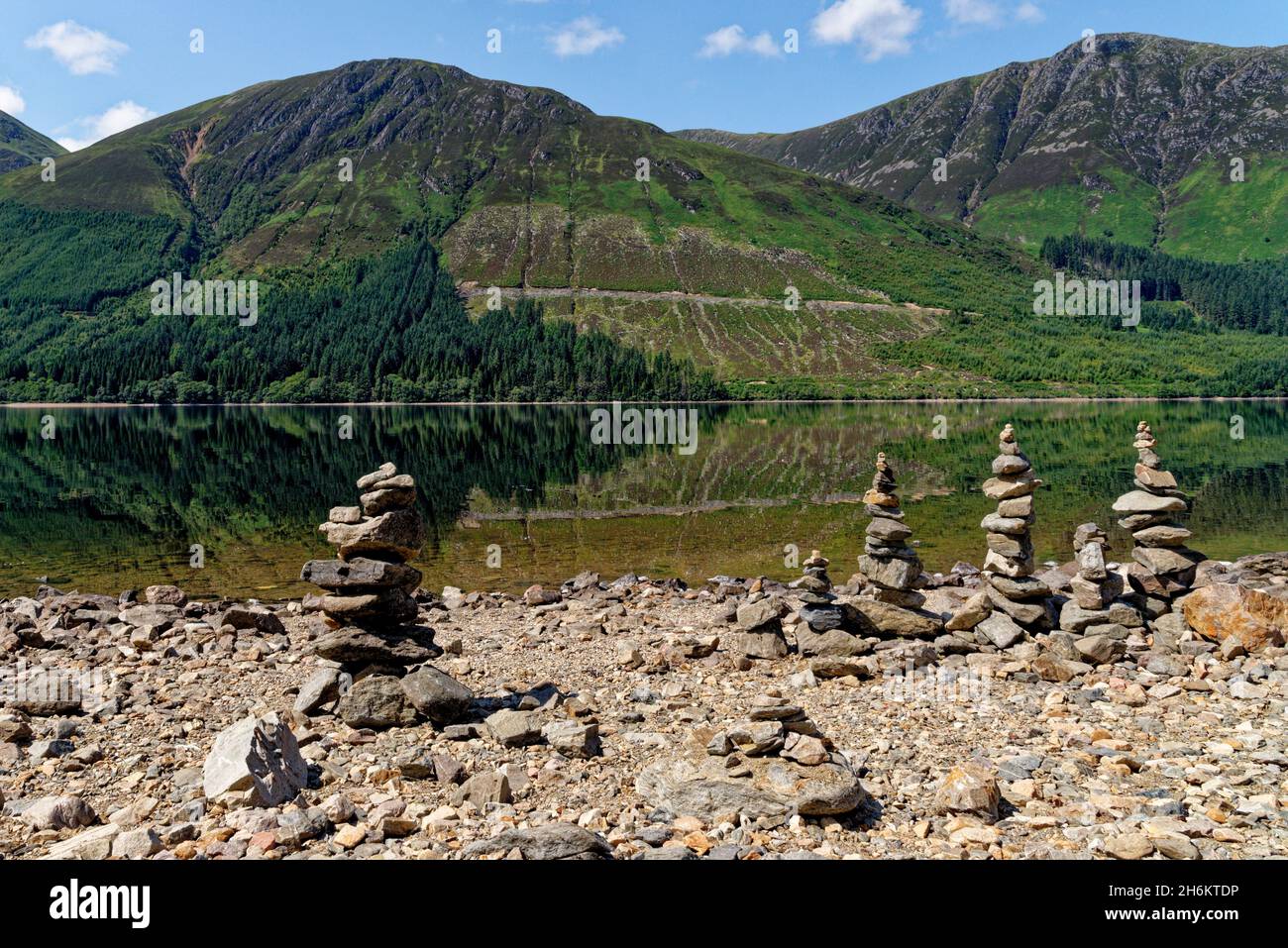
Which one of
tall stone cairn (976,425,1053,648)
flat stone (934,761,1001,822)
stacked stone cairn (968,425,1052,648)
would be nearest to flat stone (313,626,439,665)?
flat stone (934,761,1001,822)

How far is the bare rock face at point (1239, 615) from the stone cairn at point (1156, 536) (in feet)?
6.44

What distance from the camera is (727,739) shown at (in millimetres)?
12414

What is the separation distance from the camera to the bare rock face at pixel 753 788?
11.1 meters

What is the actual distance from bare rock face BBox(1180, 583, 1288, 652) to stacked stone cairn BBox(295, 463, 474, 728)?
1710 cm

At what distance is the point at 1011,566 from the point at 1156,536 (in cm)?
435

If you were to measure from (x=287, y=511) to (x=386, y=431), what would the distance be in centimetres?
6926

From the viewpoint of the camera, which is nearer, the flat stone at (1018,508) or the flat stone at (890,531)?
the flat stone at (1018,508)

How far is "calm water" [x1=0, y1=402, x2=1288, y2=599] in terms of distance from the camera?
34.9 meters

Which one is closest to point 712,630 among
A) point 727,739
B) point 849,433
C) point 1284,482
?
point 727,739

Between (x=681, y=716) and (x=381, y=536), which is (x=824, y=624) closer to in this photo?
(x=681, y=716)

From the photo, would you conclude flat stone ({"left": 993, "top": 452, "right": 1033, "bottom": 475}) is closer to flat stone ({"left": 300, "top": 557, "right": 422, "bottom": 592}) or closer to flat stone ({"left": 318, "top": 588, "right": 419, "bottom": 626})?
flat stone ({"left": 300, "top": 557, "right": 422, "bottom": 592})

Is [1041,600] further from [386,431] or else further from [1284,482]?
[386,431]

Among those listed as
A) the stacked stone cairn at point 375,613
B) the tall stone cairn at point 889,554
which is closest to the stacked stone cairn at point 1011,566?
the tall stone cairn at point 889,554

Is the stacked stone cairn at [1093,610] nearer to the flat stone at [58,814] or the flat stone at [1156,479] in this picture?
the flat stone at [1156,479]
